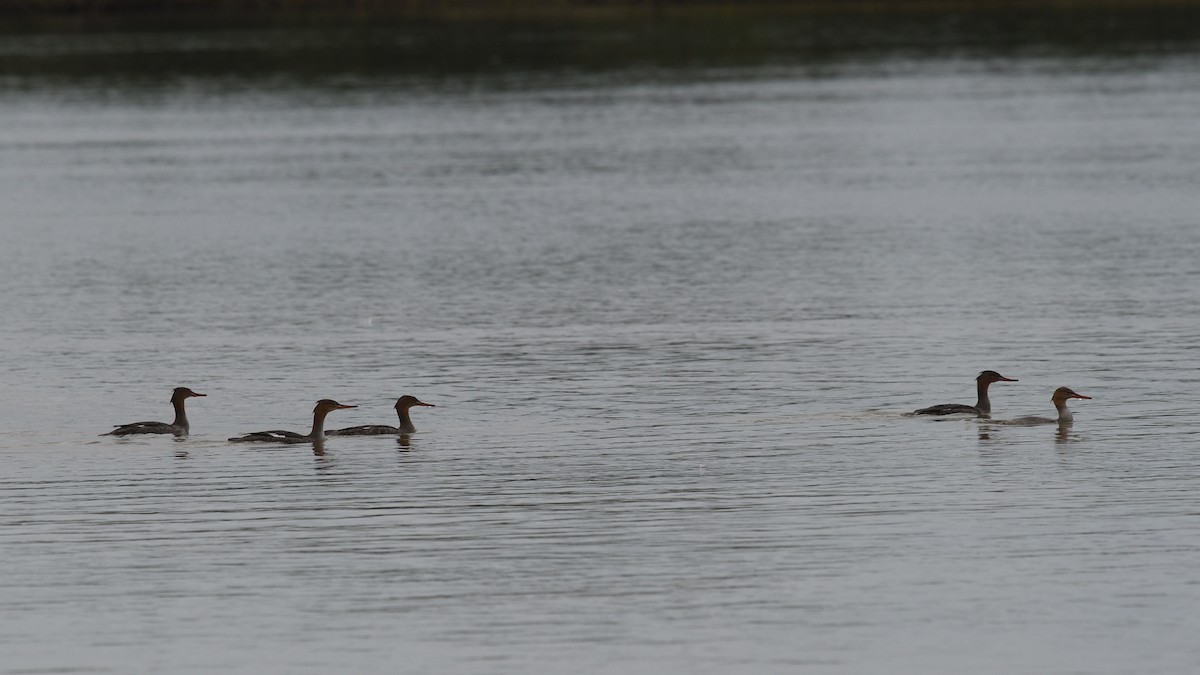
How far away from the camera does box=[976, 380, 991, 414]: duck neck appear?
84.3 feet

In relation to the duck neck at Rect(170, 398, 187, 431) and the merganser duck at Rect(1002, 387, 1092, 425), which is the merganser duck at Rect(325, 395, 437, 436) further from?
the merganser duck at Rect(1002, 387, 1092, 425)

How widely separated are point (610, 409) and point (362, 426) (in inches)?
125

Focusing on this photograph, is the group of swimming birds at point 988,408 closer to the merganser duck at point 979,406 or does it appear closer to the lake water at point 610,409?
the merganser duck at point 979,406

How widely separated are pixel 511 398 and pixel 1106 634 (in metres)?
12.0

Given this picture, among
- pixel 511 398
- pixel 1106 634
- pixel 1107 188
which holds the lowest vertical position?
pixel 1106 634

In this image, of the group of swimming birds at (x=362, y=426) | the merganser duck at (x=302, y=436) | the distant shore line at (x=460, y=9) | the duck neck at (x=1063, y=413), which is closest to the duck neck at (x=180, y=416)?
the group of swimming birds at (x=362, y=426)

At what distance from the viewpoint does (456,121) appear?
76.6 m

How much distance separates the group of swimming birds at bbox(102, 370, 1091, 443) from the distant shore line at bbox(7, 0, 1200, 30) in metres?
98.1

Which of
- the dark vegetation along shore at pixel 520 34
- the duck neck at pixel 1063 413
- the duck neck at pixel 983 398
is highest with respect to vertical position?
the dark vegetation along shore at pixel 520 34

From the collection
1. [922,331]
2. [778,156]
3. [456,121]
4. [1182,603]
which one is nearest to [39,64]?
[456,121]

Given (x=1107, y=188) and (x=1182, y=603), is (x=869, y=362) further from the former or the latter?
(x=1107, y=188)

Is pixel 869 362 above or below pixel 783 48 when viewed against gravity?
below

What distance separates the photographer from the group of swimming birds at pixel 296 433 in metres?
25.0

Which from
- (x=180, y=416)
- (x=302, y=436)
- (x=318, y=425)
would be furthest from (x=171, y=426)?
(x=318, y=425)
